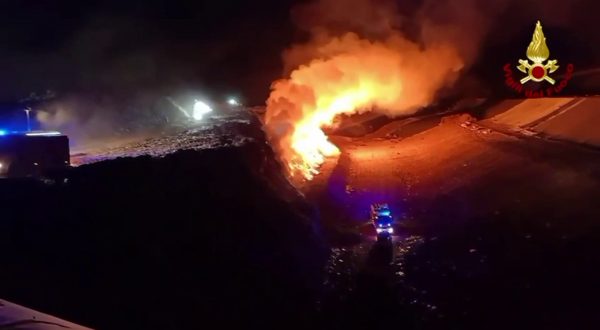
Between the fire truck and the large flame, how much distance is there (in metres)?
10.1

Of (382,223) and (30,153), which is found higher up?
(30,153)

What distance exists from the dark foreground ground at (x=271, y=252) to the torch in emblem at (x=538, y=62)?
17.5 m

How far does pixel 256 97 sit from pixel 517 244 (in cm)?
4017

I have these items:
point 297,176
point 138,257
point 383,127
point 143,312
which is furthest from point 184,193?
point 383,127

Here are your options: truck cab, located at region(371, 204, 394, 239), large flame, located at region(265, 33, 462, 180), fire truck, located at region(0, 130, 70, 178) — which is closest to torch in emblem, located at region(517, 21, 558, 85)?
large flame, located at region(265, 33, 462, 180)

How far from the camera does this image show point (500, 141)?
2902 centimetres

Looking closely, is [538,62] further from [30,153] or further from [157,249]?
[157,249]

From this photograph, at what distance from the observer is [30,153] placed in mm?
21109

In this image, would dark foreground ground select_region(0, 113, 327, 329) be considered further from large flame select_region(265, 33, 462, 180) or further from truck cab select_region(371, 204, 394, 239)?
large flame select_region(265, 33, 462, 180)

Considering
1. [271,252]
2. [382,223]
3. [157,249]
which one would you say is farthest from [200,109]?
[157,249]

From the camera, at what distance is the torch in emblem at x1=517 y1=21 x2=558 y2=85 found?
37438mm

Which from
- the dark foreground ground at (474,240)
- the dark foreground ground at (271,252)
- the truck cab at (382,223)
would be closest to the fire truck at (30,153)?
the dark foreground ground at (271,252)

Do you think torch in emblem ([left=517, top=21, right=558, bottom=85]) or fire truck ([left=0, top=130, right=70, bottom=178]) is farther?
torch in emblem ([left=517, top=21, right=558, bottom=85])

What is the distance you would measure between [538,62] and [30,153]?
31.3 metres
